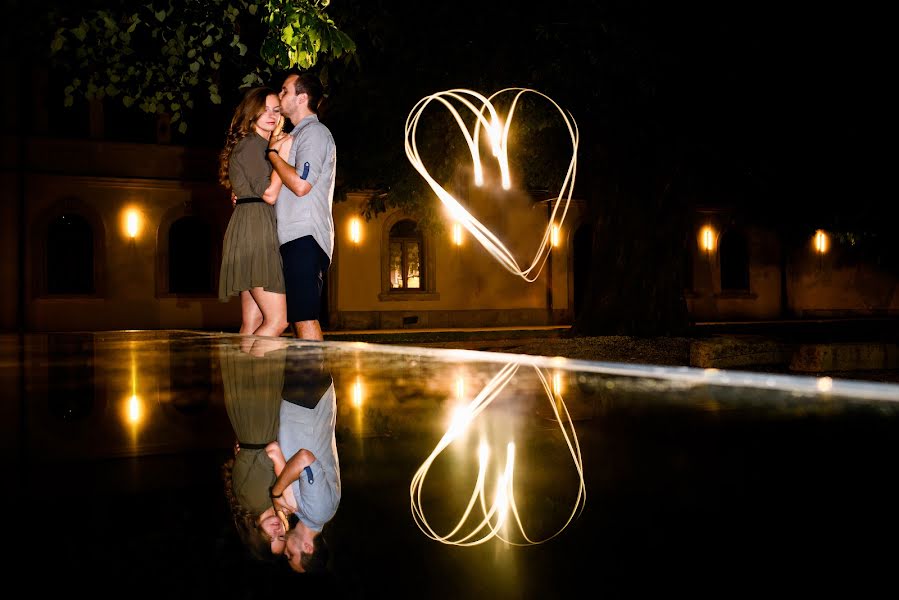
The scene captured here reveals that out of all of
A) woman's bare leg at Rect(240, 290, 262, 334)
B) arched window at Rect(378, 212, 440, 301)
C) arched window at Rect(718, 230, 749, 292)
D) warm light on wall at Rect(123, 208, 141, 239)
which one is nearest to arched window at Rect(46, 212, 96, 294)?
warm light on wall at Rect(123, 208, 141, 239)

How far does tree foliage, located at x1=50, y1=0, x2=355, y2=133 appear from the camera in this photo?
7629 mm

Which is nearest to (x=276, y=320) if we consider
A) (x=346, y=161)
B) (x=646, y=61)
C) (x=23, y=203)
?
(x=646, y=61)

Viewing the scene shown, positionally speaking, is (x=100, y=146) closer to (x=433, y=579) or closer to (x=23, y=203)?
(x=23, y=203)

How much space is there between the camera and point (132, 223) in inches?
871

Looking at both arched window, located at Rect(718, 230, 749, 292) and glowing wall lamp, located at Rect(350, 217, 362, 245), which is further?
arched window, located at Rect(718, 230, 749, 292)

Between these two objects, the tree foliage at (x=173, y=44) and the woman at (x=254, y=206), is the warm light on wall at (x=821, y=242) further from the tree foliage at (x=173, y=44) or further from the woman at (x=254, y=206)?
the woman at (x=254, y=206)

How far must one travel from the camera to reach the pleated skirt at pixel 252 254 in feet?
17.3

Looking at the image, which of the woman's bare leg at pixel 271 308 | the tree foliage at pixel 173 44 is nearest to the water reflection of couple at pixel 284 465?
the woman's bare leg at pixel 271 308

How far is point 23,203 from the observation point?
2102cm

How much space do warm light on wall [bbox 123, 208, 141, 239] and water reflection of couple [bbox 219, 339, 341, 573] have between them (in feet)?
66.8

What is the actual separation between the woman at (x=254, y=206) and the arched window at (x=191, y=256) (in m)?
18.4

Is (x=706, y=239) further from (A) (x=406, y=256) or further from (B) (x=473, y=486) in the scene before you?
(B) (x=473, y=486)

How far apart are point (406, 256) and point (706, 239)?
1130cm

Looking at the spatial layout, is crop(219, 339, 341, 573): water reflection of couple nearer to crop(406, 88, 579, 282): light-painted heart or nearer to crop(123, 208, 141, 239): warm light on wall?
crop(406, 88, 579, 282): light-painted heart
